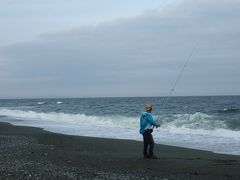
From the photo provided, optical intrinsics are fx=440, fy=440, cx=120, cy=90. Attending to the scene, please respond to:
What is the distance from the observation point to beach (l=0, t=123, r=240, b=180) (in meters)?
8.67

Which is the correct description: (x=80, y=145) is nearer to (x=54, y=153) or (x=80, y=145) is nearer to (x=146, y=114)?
(x=54, y=153)

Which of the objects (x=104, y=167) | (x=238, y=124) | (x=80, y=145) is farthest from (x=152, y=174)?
(x=238, y=124)

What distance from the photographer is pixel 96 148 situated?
13.9 metres

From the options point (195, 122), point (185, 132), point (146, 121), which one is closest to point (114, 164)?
point (146, 121)

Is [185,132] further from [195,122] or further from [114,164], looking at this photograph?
[114,164]

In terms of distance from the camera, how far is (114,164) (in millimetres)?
10211

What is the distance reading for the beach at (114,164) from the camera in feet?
28.5

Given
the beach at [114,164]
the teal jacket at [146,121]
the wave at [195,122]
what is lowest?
the beach at [114,164]

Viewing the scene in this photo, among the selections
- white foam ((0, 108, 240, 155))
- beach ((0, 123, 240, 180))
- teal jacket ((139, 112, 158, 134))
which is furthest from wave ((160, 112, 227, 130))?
teal jacket ((139, 112, 158, 134))

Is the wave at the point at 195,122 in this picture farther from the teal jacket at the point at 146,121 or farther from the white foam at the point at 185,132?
the teal jacket at the point at 146,121

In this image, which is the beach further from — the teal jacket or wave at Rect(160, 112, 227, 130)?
wave at Rect(160, 112, 227, 130)

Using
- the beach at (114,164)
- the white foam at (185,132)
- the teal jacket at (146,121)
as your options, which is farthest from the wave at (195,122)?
the teal jacket at (146,121)

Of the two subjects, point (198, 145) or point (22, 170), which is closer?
point (22, 170)

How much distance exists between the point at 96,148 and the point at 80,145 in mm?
998
